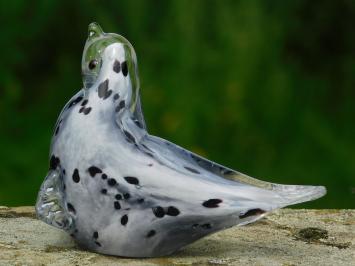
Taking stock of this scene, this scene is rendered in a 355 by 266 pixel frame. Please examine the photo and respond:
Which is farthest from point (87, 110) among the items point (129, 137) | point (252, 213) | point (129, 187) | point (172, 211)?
point (252, 213)

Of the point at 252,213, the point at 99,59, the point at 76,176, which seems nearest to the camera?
the point at 252,213

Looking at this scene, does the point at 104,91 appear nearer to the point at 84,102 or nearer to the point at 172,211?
the point at 84,102

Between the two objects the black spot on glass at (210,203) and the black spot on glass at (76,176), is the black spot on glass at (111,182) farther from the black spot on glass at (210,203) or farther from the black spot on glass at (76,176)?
the black spot on glass at (210,203)

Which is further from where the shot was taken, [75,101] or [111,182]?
[75,101]

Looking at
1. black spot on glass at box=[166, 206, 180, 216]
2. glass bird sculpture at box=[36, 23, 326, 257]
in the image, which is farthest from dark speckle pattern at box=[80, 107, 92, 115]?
black spot on glass at box=[166, 206, 180, 216]

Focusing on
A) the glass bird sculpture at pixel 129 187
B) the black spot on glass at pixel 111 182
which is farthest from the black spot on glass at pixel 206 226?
the black spot on glass at pixel 111 182

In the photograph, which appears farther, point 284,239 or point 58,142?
point 284,239

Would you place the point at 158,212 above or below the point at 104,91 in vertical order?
below

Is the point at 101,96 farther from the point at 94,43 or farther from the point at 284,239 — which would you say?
the point at 284,239

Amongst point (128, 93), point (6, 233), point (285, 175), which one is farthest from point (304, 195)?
point (285, 175)
